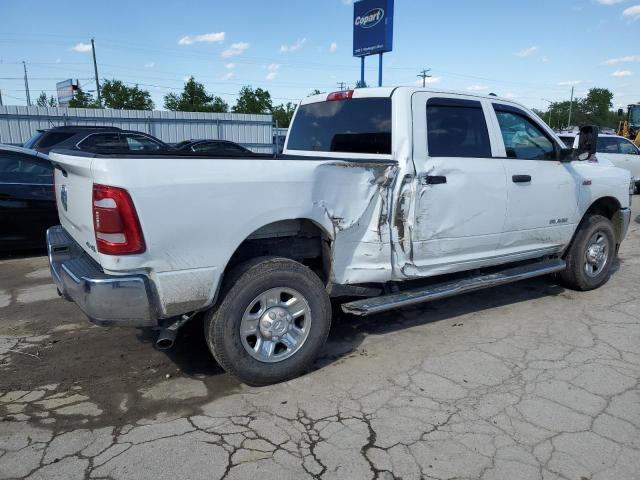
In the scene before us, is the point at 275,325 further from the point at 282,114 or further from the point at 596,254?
the point at 282,114

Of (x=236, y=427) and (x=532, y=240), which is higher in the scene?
(x=532, y=240)

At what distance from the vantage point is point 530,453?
2715mm

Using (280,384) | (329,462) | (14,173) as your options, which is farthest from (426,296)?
(14,173)

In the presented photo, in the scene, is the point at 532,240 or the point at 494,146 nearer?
the point at 494,146

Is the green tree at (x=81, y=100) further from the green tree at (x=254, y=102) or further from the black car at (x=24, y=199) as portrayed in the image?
the black car at (x=24, y=199)

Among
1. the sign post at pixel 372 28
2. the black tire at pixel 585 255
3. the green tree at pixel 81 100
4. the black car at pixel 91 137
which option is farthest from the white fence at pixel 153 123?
the green tree at pixel 81 100

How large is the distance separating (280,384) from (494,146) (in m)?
2.72

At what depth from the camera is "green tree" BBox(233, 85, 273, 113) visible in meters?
51.2

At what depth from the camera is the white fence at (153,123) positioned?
21.6 metres

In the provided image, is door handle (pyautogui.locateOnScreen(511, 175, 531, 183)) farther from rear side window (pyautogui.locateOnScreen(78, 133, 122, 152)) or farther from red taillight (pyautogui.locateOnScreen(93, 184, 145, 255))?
rear side window (pyautogui.locateOnScreen(78, 133, 122, 152))

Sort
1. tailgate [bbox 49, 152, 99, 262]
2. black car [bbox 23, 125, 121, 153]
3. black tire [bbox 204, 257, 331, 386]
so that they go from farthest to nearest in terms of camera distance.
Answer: black car [bbox 23, 125, 121, 153]
black tire [bbox 204, 257, 331, 386]
tailgate [bbox 49, 152, 99, 262]

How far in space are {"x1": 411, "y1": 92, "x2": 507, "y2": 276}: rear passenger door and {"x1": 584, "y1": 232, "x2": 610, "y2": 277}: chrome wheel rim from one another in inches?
64.6

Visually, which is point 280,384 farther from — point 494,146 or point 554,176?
point 554,176

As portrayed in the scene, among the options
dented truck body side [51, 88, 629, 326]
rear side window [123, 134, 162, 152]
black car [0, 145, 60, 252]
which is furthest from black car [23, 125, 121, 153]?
dented truck body side [51, 88, 629, 326]
